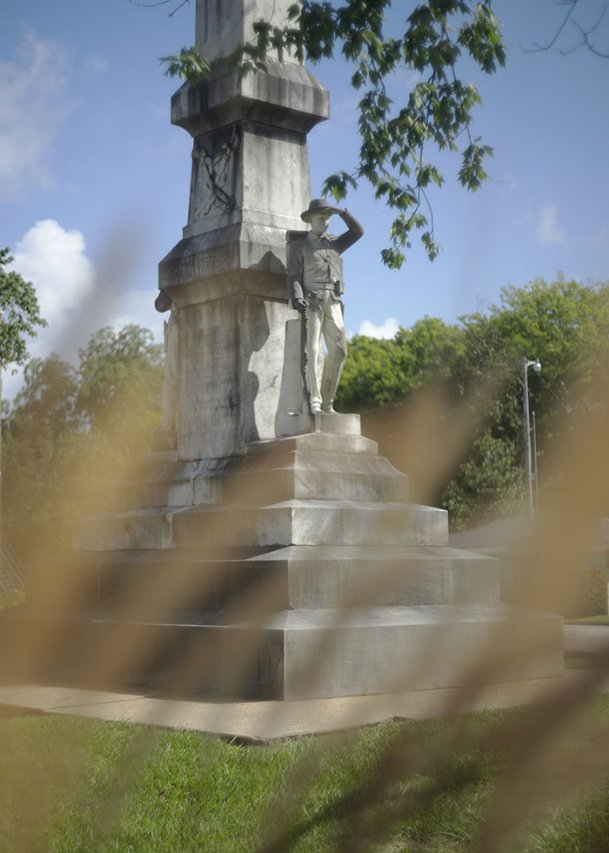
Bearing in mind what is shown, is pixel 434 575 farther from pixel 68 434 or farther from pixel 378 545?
pixel 68 434

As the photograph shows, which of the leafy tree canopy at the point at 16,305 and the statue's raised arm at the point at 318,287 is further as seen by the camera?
the statue's raised arm at the point at 318,287

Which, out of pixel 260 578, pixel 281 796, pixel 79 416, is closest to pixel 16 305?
pixel 79 416

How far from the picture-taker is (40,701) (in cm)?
923

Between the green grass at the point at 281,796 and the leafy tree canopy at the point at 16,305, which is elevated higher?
the leafy tree canopy at the point at 16,305

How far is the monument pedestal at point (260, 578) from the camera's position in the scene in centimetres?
951

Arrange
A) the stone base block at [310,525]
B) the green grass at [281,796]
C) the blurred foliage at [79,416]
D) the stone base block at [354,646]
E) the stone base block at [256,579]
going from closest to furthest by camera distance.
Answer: the blurred foliage at [79,416] < the green grass at [281,796] < the stone base block at [354,646] < the stone base block at [256,579] < the stone base block at [310,525]

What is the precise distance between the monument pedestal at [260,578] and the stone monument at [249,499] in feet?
0.07

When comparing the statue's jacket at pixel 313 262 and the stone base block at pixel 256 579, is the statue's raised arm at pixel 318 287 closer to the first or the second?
the statue's jacket at pixel 313 262

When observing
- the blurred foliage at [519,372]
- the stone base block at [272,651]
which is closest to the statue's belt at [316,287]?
the stone base block at [272,651]

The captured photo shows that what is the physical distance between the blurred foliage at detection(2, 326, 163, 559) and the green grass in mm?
419

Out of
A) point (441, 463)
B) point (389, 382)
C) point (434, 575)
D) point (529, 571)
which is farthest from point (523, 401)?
point (389, 382)

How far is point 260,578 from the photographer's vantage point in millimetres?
10234

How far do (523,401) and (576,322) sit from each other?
0.22 metres

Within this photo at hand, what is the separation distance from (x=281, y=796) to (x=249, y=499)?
6253 millimetres
